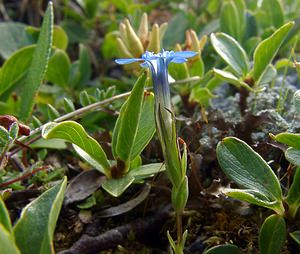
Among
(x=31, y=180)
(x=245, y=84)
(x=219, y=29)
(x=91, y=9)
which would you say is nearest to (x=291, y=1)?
(x=219, y=29)

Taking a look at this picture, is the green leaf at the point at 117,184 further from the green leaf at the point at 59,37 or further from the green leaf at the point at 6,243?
the green leaf at the point at 59,37

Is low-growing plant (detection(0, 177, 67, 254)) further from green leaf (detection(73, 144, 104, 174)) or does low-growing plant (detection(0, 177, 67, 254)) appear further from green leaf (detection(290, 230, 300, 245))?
green leaf (detection(290, 230, 300, 245))

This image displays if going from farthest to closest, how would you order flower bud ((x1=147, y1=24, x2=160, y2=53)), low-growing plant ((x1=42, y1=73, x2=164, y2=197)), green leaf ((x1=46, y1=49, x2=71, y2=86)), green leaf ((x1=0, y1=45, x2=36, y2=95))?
1. green leaf ((x1=46, y1=49, x2=71, y2=86))
2. green leaf ((x1=0, y1=45, x2=36, y2=95))
3. flower bud ((x1=147, y1=24, x2=160, y2=53))
4. low-growing plant ((x1=42, y1=73, x2=164, y2=197))

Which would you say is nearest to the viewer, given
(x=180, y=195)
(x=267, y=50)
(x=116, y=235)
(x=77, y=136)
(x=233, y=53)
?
(x=180, y=195)

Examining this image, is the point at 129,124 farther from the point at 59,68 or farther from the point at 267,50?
the point at 59,68

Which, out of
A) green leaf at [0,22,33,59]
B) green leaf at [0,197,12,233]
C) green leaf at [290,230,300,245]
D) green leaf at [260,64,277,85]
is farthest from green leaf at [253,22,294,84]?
green leaf at [0,22,33,59]

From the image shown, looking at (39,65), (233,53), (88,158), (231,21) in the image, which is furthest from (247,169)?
(231,21)
